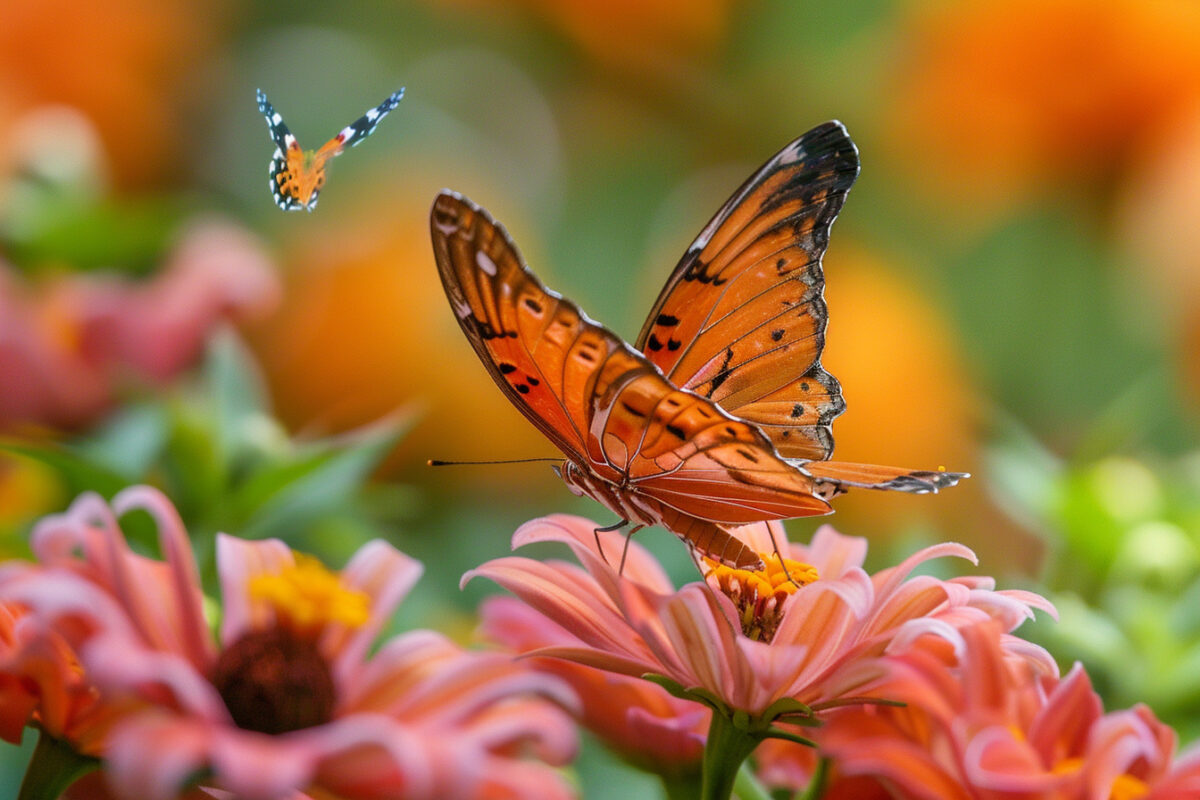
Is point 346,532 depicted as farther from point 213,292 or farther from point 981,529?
point 981,529

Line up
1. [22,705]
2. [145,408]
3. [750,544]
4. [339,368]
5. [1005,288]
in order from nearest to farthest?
[22,705], [750,544], [145,408], [339,368], [1005,288]

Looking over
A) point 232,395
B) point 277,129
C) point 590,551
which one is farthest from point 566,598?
point 232,395

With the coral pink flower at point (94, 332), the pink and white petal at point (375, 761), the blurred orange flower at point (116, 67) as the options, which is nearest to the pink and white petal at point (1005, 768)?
the pink and white petal at point (375, 761)

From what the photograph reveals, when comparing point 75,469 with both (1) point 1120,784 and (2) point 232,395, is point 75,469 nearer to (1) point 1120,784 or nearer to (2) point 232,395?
(2) point 232,395

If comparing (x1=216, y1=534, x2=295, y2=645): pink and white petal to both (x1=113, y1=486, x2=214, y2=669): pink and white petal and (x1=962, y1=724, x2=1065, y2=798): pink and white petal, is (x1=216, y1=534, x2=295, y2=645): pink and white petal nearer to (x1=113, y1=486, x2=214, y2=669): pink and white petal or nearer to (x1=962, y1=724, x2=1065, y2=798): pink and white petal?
(x1=113, y1=486, x2=214, y2=669): pink and white petal

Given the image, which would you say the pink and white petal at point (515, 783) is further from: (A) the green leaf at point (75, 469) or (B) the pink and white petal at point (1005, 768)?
(A) the green leaf at point (75, 469)

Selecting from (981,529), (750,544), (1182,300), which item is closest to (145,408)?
(750,544)

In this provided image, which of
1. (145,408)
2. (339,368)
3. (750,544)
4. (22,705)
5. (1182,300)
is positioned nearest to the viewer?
(22,705)
